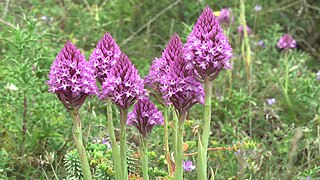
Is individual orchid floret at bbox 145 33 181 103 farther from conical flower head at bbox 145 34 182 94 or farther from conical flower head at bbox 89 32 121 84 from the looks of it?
conical flower head at bbox 89 32 121 84

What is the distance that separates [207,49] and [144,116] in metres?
0.35

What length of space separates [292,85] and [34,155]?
219 cm

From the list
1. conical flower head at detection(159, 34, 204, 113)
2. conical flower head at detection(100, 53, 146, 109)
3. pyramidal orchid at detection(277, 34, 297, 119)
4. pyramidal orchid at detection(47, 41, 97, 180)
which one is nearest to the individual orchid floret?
conical flower head at detection(159, 34, 204, 113)

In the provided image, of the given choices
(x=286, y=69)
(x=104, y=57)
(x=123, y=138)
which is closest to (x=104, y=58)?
(x=104, y=57)

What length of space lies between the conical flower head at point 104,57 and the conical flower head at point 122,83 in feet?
0.30

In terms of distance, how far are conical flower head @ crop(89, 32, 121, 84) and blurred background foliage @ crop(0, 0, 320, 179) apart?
0.59 metres

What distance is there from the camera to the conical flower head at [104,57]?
2.11 meters

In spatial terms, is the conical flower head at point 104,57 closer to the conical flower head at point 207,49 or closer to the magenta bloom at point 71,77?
the magenta bloom at point 71,77

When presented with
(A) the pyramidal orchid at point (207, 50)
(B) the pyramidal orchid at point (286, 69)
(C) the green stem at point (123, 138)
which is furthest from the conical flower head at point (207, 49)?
(B) the pyramidal orchid at point (286, 69)

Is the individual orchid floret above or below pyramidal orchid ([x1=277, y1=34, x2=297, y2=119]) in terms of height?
below

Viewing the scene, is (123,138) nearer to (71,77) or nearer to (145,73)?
(71,77)

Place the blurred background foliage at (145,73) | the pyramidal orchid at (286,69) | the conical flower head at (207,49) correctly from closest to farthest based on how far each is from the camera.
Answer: the conical flower head at (207,49)
the blurred background foliage at (145,73)
the pyramidal orchid at (286,69)

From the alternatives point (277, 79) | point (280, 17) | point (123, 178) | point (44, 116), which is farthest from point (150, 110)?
point (280, 17)

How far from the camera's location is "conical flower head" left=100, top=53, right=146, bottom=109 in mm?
1991
